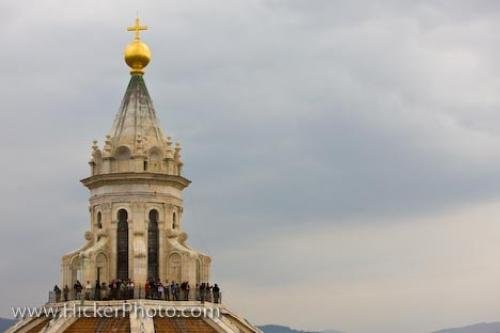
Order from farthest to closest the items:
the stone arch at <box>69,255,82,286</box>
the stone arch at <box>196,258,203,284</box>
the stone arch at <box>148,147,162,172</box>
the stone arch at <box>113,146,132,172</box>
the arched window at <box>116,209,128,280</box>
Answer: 1. the stone arch at <box>148,147,162,172</box>
2. the stone arch at <box>113,146,132,172</box>
3. the stone arch at <box>196,258,203,284</box>
4. the arched window at <box>116,209,128,280</box>
5. the stone arch at <box>69,255,82,286</box>

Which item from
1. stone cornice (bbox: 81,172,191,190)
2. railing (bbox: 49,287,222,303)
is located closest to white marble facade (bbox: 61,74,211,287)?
stone cornice (bbox: 81,172,191,190)

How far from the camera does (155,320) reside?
6116cm

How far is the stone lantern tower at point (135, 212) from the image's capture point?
2499 inches

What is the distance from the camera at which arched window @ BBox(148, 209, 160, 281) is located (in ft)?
209

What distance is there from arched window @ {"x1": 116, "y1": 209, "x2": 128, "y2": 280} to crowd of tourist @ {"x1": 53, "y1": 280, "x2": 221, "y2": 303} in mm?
831

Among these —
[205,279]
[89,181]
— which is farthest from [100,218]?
[205,279]

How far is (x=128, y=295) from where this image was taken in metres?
62.0

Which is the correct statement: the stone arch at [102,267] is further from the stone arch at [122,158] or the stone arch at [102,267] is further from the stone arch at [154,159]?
the stone arch at [154,159]

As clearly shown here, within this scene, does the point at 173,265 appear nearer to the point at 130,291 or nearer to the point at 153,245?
the point at 153,245

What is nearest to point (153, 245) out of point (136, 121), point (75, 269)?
point (75, 269)

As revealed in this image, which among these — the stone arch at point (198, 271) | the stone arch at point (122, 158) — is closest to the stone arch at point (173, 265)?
the stone arch at point (198, 271)

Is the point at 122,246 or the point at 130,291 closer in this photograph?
the point at 130,291

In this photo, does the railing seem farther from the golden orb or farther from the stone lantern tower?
the golden orb

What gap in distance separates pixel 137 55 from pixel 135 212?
7.64m
